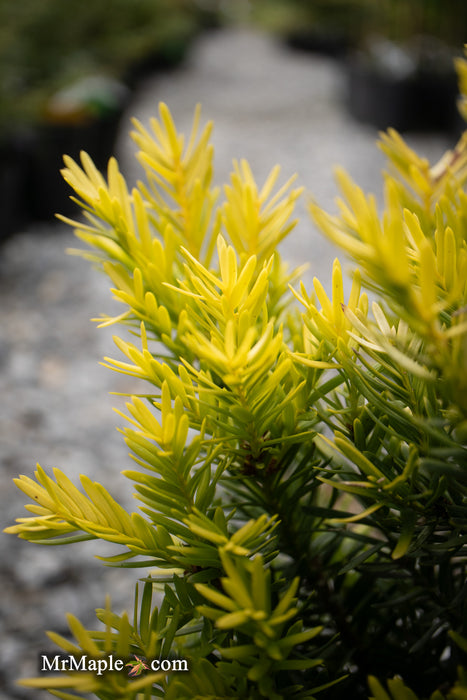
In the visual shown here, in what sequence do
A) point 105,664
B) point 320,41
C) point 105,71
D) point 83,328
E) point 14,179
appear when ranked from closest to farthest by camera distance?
point 105,664
point 83,328
point 14,179
point 105,71
point 320,41

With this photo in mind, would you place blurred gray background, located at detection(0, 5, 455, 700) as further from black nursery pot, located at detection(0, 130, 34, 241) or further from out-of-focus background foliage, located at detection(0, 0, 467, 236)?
out-of-focus background foliage, located at detection(0, 0, 467, 236)

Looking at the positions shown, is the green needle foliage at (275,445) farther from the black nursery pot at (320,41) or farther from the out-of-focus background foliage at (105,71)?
the black nursery pot at (320,41)

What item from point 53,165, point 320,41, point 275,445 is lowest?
point 275,445

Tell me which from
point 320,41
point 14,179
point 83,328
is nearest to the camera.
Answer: point 83,328

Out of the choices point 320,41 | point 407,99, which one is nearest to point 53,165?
point 407,99

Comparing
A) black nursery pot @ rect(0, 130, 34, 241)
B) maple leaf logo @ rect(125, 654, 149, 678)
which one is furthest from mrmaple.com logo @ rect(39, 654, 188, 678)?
black nursery pot @ rect(0, 130, 34, 241)

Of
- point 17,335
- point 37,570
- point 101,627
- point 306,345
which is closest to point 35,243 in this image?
point 17,335

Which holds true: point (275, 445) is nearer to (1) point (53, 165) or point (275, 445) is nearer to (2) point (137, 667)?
(2) point (137, 667)
